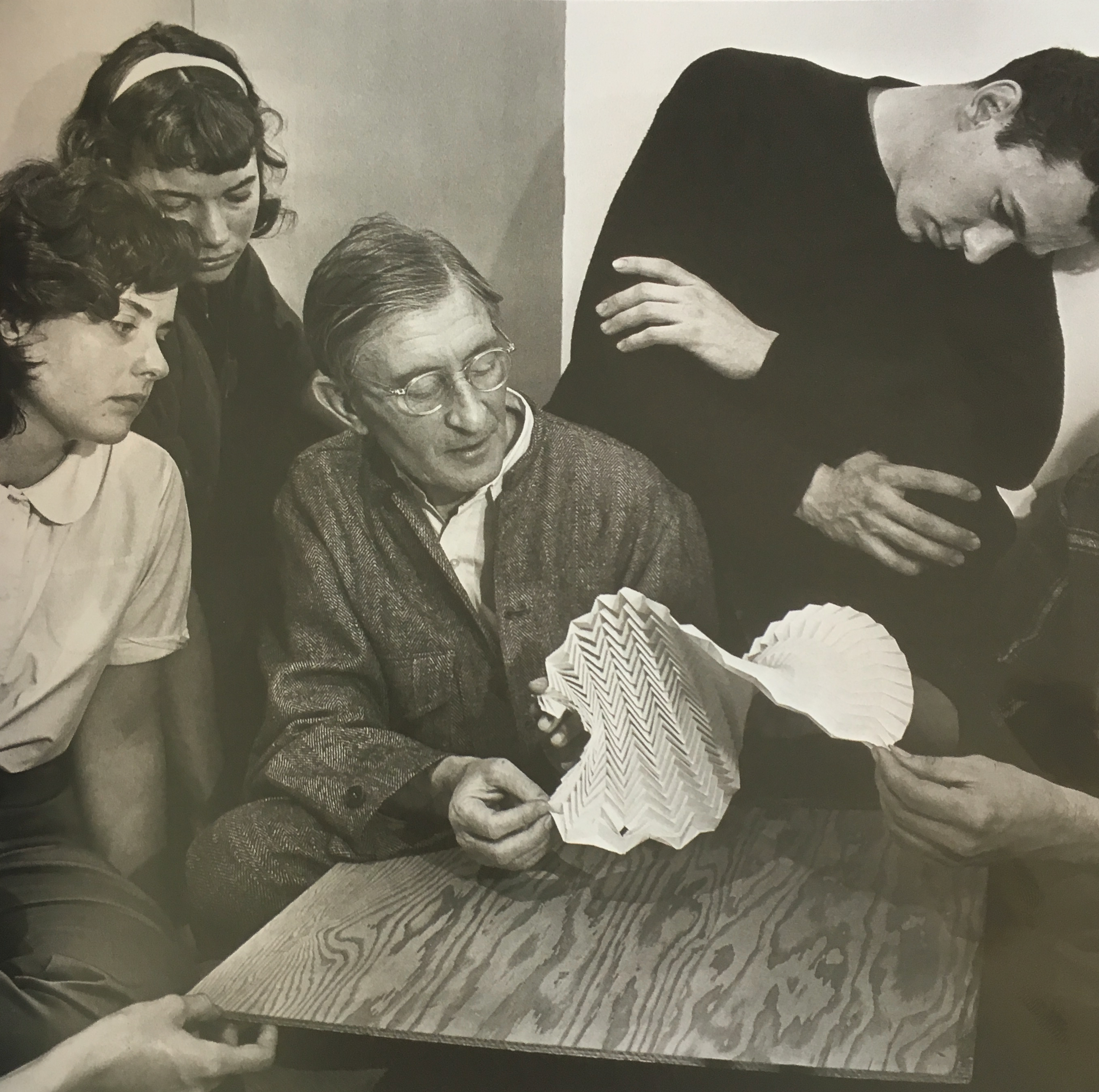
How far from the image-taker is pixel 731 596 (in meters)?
1.29

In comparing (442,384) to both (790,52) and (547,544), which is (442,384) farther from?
(790,52)

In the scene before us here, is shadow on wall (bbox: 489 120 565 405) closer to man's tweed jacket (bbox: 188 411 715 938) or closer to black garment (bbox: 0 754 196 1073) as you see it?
→ man's tweed jacket (bbox: 188 411 715 938)

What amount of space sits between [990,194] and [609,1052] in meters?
1.13

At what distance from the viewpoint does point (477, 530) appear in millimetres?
1322

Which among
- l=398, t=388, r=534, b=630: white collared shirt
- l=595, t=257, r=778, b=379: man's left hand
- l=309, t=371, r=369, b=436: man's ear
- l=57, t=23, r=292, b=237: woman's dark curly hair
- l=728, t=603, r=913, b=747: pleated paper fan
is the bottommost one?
l=728, t=603, r=913, b=747: pleated paper fan

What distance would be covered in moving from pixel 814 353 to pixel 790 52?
383 mm

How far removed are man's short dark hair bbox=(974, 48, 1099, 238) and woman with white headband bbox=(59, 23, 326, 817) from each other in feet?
3.05

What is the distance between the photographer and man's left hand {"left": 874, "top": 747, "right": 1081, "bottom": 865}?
123 cm

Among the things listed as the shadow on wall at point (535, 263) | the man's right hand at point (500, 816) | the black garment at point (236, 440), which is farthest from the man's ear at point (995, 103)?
the man's right hand at point (500, 816)

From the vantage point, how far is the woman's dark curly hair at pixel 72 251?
4.36 feet

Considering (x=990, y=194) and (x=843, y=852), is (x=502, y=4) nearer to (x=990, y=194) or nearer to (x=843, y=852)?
(x=990, y=194)

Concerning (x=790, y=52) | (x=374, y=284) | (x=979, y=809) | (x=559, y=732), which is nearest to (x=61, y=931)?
(x=559, y=732)

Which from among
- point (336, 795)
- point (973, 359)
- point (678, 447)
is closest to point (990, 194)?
point (973, 359)

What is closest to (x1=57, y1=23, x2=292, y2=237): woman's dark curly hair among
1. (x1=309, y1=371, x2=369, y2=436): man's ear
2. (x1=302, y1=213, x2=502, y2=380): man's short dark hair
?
(x1=302, y1=213, x2=502, y2=380): man's short dark hair
